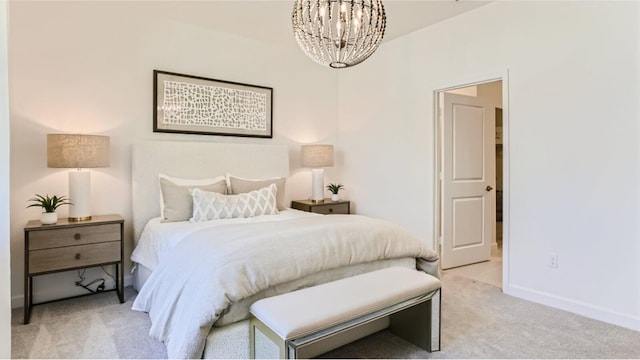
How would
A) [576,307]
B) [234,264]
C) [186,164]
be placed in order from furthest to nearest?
[186,164] < [576,307] < [234,264]

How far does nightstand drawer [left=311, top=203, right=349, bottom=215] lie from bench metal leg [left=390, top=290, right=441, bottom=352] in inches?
76.0

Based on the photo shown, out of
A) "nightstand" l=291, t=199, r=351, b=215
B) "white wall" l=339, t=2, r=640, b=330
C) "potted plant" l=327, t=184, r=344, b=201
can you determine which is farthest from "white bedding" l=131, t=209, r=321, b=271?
"white wall" l=339, t=2, r=640, b=330

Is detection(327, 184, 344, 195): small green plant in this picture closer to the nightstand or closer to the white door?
the nightstand

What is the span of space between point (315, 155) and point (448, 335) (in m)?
2.46

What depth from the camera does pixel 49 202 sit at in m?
2.65

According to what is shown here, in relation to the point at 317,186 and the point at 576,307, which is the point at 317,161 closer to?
the point at 317,186

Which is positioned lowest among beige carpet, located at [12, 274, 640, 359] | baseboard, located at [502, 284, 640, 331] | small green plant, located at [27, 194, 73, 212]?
beige carpet, located at [12, 274, 640, 359]

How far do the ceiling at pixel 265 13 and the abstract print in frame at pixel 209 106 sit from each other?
56cm

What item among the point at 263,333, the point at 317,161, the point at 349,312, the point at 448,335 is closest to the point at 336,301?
the point at 349,312

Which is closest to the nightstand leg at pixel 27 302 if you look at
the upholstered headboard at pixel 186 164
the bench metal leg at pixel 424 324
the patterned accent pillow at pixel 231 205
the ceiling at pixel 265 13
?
the upholstered headboard at pixel 186 164

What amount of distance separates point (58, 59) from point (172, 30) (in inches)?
40.0

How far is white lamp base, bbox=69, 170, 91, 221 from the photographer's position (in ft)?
9.04

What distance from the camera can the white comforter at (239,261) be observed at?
5.41 feet

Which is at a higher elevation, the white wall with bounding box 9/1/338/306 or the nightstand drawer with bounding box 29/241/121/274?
the white wall with bounding box 9/1/338/306
